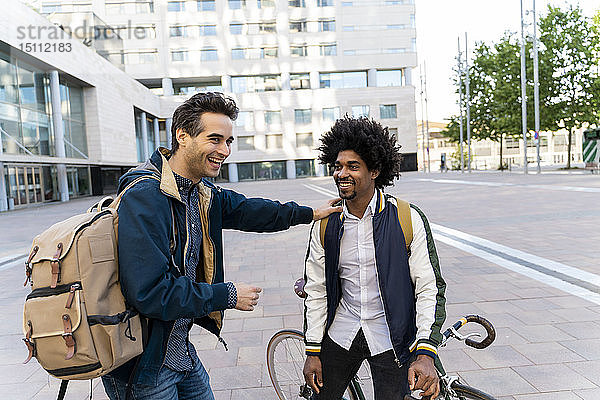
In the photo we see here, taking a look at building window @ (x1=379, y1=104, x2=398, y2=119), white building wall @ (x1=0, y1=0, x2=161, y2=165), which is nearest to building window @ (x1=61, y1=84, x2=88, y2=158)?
white building wall @ (x1=0, y1=0, x2=161, y2=165)

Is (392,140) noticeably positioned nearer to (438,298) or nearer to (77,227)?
(438,298)

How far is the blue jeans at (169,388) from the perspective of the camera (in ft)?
6.38

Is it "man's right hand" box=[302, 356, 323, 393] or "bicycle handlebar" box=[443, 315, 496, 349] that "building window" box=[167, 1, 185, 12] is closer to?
"man's right hand" box=[302, 356, 323, 393]

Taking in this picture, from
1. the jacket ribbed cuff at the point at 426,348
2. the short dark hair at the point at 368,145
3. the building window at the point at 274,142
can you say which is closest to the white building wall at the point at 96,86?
the building window at the point at 274,142

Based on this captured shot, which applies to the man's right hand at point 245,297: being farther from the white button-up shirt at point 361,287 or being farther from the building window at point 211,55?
the building window at point 211,55

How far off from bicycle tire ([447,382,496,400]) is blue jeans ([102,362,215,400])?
104cm

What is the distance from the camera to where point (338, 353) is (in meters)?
2.43

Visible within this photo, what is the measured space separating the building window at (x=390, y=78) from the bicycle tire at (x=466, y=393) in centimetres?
6076

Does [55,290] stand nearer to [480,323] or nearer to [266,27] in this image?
[480,323]

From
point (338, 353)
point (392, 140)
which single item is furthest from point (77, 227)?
point (392, 140)

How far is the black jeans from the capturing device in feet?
7.71

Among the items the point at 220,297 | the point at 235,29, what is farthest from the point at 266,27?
the point at 220,297

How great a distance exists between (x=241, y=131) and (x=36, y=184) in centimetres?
3247

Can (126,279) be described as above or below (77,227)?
below
